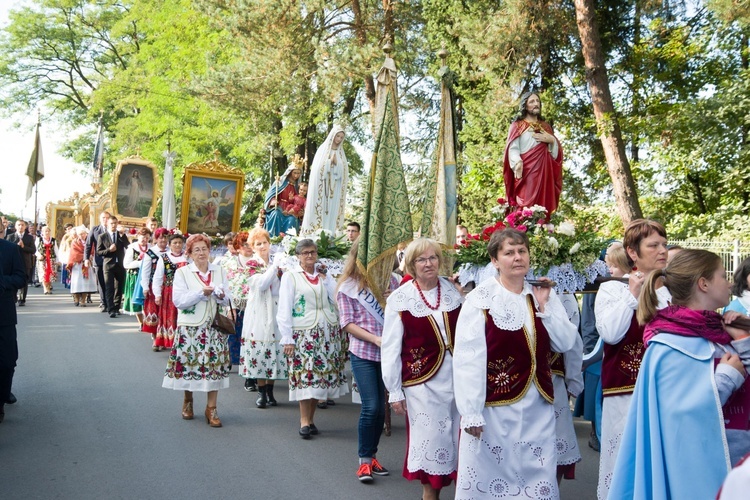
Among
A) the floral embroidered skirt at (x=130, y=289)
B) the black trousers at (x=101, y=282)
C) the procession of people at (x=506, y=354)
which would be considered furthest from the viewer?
the black trousers at (x=101, y=282)

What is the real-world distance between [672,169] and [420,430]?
59.4 feet

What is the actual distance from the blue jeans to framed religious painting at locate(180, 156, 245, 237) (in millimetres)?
11402

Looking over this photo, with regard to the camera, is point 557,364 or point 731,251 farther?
point 731,251

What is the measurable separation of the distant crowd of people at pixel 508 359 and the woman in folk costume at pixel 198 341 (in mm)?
15

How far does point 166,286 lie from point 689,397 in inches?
399

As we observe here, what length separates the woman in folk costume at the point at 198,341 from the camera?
26.1 ft

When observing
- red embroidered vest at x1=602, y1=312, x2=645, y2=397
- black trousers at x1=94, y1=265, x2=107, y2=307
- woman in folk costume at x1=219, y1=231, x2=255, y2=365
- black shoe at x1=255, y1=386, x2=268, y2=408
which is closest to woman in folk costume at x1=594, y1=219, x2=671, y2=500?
red embroidered vest at x1=602, y1=312, x2=645, y2=397

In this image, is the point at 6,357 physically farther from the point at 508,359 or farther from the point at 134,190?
the point at 134,190

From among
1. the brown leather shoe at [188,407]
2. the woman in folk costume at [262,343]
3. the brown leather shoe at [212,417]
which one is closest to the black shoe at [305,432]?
the brown leather shoe at [212,417]

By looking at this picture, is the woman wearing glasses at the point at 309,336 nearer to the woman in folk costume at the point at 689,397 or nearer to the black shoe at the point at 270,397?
the black shoe at the point at 270,397

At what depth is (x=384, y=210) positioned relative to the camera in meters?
6.79

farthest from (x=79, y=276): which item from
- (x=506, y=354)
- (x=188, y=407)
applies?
(x=506, y=354)

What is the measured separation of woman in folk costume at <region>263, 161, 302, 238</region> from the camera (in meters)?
13.4

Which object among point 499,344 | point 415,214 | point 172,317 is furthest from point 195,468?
point 415,214
